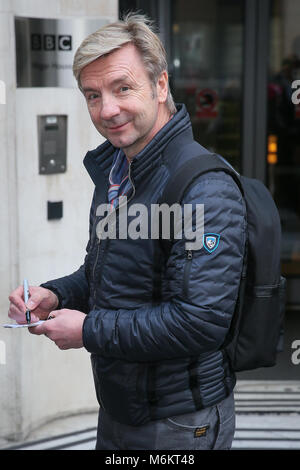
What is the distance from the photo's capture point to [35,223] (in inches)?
167

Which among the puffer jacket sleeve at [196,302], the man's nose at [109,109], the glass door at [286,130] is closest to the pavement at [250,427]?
the glass door at [286,130]

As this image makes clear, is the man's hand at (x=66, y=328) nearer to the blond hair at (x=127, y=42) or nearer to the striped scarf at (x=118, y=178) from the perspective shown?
the striped scarf at (x=118, y=178)

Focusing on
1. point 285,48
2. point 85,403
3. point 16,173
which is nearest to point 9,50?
point 16,173

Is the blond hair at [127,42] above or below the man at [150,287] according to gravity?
above

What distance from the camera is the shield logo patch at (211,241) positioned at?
1888mm

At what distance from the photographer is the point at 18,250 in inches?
163

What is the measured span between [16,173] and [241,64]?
2.75 m

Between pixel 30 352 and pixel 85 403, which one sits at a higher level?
pixel 30 352

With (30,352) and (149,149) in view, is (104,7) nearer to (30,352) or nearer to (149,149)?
(30,352)

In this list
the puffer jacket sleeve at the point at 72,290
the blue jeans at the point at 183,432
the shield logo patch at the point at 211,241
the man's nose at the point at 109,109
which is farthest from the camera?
the puffer jacket sleeve at the point at 72,290

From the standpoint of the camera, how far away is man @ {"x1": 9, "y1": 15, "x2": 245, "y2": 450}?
6.28 feet

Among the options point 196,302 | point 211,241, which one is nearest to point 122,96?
point 211,241

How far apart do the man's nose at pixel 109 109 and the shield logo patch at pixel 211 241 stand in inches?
15.5

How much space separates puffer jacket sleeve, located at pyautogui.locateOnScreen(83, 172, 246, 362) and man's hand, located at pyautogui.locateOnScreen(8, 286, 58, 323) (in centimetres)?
30
